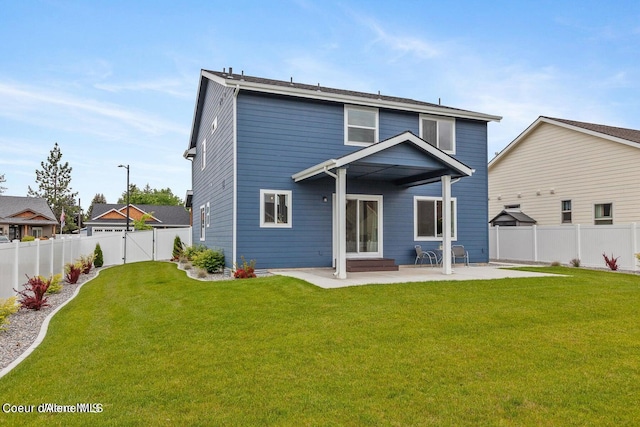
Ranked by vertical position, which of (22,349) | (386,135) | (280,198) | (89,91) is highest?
(89,91)

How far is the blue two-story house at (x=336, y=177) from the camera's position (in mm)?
11641

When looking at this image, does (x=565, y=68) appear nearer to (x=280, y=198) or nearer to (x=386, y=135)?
(x=386, y=135)

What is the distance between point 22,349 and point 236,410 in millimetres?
3853

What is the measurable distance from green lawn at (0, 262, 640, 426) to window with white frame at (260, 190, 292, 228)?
165 inches

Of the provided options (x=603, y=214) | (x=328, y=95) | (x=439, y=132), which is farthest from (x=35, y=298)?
(x=603, y=214)

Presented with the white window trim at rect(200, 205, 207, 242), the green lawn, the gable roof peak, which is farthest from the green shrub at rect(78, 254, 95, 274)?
the gable roof peak

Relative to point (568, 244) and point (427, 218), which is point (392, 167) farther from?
point (568, 244)

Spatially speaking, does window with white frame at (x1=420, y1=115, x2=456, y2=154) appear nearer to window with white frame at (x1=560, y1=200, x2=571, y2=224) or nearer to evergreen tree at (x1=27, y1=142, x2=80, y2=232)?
window with white frame at (x1=560, y1=200, x2=571, y2=224)

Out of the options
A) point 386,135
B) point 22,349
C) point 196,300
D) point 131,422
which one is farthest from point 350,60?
point 131,422

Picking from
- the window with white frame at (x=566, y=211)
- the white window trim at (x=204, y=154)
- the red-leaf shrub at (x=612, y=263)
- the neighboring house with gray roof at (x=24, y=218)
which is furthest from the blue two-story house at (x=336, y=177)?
the neighboring house with gray roof at (x=24, y=218)

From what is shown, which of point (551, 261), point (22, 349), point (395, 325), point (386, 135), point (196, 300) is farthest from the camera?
point (551, 261)

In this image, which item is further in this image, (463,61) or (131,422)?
(463,61)

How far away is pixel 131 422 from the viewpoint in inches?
131

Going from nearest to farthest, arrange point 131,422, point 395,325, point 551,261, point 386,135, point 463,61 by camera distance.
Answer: point 131,422, point 395,325, point 386,135, point 551,261, point 463,61
